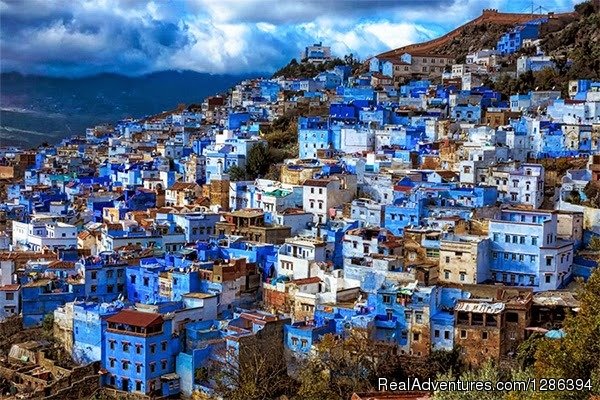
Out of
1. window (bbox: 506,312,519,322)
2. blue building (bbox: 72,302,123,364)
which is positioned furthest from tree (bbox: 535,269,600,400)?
blue building (bbox: 72,302,123,364)

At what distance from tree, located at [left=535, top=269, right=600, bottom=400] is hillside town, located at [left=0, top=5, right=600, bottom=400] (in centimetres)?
303

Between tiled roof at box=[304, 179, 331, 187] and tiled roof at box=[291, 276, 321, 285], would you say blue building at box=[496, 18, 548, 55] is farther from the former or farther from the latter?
tiled roof at box=[291, 276, 321, 285]

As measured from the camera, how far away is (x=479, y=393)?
1163 cm

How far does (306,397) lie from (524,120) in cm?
1659

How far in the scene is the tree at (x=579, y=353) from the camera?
12242 millimetres

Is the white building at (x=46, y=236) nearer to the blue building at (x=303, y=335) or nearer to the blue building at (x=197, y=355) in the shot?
the blue building at (x=197, y=355)

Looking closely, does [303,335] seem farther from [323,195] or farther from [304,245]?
[323,195]

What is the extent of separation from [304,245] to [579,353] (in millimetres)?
10031

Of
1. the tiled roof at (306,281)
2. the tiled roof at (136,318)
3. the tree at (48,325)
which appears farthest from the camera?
the tree at (48,325)

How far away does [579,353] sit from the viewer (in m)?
12.8

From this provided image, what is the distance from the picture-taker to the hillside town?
60.8 feet

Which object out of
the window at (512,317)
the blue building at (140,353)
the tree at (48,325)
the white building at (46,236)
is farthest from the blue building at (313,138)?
the window at (512,317)

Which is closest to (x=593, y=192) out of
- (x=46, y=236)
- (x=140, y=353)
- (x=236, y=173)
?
(x=236, y=173)

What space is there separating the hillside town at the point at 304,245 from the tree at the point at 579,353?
119 inches
